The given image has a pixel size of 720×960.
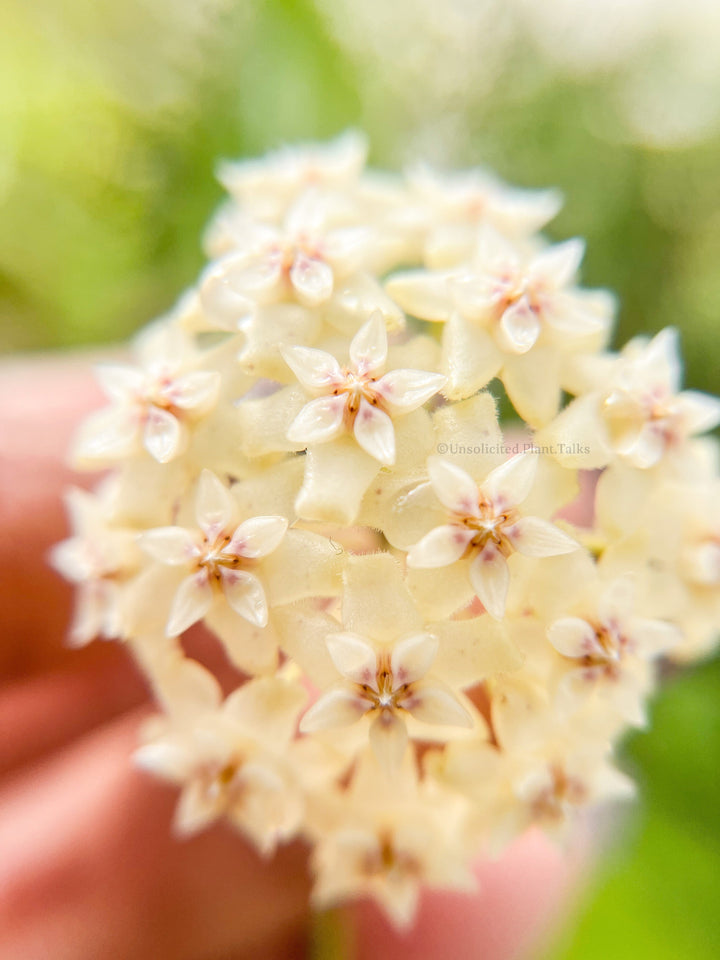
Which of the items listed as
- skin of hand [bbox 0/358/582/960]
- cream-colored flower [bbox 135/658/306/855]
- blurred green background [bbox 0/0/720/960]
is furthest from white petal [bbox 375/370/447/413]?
blurred green background [bbox 0/0/720/960]

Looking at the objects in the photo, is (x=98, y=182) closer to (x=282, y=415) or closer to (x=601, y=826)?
(x=282, y=415)

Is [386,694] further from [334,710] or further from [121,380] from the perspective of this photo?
[121,380]

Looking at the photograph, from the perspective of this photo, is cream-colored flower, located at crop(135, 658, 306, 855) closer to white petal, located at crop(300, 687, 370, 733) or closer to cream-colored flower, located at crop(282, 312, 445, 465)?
white petal, located at crop(300, 687, 370, 733)

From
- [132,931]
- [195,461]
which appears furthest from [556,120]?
[132,931]

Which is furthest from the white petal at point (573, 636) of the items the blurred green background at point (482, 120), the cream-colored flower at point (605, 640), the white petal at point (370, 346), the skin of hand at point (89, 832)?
the blurred green background at point (482, 120)

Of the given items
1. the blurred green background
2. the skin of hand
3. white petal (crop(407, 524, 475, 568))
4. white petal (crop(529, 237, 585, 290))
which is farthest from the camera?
the blurred green background

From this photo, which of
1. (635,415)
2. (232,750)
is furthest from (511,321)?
(232,750)

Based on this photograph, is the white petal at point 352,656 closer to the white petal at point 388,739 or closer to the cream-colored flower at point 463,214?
the white petal at point 388,739
